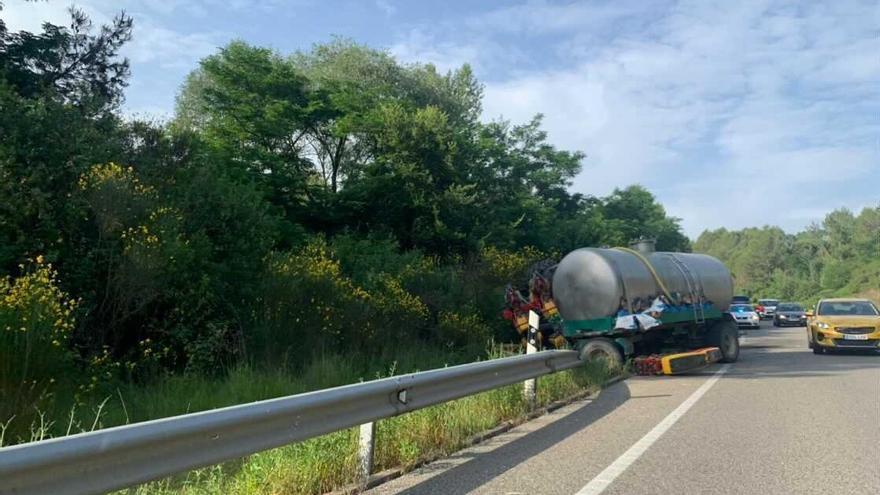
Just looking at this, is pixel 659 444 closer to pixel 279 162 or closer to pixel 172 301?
pixel 172 301

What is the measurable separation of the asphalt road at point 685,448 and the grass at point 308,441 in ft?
1.23

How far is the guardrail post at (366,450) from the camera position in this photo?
6066 millimetres

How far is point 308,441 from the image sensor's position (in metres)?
6.62

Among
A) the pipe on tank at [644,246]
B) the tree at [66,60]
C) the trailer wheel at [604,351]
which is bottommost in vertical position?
the trailer wheel at [604,351]

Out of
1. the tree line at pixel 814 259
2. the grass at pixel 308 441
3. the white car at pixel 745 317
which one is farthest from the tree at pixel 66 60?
the tree line at pixel 814 259

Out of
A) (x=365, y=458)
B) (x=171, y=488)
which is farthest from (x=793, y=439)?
(x=171, y=488)

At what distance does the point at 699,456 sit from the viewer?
23.4ft

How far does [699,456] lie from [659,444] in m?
0.61

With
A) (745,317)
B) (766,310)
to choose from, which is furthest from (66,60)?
(766,310)

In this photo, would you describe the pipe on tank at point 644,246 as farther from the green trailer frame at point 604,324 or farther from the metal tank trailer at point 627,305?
the green trailer frame at point 604,324

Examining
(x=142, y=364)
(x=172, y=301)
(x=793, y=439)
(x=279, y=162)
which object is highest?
(x=279, y=162)

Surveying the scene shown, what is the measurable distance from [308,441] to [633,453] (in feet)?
10.2

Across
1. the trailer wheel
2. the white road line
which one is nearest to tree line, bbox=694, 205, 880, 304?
the trailer wheel

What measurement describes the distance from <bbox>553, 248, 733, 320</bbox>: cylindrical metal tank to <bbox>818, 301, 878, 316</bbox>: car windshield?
5.70 m
